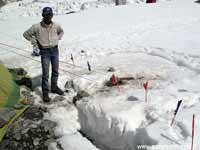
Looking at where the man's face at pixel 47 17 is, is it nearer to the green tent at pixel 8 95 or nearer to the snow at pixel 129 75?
the green tent at pixel 8 95

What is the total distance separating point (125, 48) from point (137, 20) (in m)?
4.49

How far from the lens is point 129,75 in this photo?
25.2 feet

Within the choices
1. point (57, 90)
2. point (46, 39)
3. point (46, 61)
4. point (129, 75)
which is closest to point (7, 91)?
point (46, 61)

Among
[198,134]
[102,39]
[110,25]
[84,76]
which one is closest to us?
[198,134]

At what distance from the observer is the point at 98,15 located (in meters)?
16.3

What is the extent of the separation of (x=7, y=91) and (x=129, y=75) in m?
2.90

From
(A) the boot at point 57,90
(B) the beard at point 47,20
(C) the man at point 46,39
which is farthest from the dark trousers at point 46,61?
(B) the beard at point 47,20

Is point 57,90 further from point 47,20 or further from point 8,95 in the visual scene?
point 47,20

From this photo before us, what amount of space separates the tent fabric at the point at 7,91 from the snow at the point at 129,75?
0.53 m

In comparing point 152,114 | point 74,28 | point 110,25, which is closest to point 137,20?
point 110,25

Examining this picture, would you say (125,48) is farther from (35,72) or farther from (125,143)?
(125,143)

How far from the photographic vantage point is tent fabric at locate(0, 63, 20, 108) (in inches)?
244

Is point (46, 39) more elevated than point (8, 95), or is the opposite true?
point (46, 39)

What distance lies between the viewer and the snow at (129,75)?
17.0 ft
